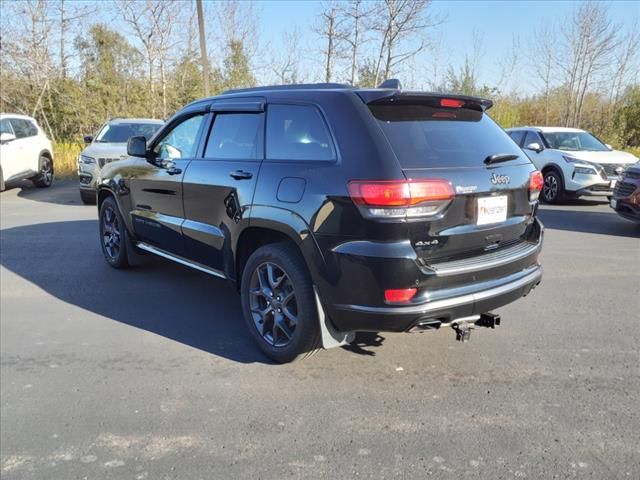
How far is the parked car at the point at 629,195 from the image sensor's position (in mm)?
7770

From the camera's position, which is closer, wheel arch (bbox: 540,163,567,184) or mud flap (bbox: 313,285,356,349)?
mud flap (bbox: 313,285,356,349)

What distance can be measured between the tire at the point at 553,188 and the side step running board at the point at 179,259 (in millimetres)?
8920

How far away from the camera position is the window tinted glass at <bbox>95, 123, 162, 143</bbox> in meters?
11.2

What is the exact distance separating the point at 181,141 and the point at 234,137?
2.85ft

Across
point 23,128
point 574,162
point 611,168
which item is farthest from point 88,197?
point 611,168

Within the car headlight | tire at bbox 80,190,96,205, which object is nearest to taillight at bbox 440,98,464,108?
the car headlight

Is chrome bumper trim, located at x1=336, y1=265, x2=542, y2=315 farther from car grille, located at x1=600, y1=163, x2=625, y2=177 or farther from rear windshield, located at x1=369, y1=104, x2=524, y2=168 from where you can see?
car grille, located at x1=600, y1=163, x2=625, y2=177

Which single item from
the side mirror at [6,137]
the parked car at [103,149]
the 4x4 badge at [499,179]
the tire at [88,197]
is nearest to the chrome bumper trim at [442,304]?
the 4x4 badge at [499,179]

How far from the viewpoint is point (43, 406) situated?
3.05 m

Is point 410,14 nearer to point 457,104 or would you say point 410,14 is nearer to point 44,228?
point 44,228

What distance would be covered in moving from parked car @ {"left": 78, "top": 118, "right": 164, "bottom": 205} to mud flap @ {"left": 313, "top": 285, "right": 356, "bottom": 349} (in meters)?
8.06

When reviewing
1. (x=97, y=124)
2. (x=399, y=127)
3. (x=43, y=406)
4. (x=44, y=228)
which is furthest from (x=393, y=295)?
(x=97, y=124)

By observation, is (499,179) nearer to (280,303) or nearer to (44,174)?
(280,303)

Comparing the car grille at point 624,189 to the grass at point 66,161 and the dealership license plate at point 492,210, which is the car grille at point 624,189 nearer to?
the dealership license plate at point 492,210
